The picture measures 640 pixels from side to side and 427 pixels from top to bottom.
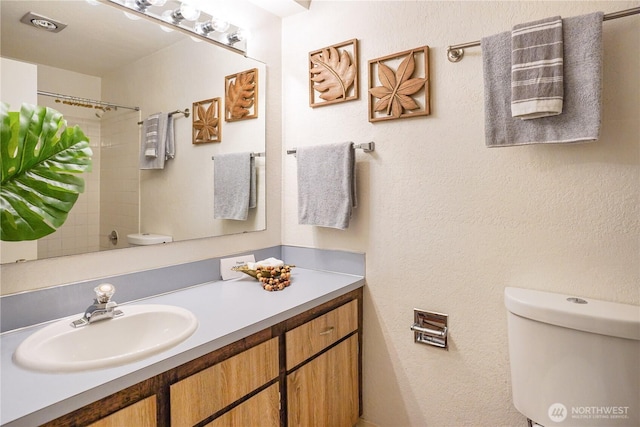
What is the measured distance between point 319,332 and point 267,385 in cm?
30

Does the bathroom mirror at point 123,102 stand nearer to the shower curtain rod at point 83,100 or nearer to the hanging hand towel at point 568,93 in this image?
the shower curtain rod at point 83,100

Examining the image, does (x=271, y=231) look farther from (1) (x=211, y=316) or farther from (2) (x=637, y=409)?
(2) (x=637, y=409)

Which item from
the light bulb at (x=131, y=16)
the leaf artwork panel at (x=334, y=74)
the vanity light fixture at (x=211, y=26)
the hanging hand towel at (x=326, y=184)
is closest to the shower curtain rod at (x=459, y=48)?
the leaf artwork panel at (x=334, y=74)

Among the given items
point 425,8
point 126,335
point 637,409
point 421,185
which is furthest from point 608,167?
point 126,335

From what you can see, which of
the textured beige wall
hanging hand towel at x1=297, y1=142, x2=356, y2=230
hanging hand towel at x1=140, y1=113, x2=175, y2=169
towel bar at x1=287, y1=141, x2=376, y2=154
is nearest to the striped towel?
the textured beige wall

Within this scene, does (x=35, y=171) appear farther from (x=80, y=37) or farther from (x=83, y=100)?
(x=80, y=37)

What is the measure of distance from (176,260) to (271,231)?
57 cm

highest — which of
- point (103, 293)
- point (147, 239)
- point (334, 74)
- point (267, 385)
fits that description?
point (334, 74)

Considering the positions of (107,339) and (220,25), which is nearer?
(107,339)

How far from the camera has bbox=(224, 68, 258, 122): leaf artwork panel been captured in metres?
1.77

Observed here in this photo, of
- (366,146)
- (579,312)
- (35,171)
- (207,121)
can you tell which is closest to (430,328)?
(579,312)

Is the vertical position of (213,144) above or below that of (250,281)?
above

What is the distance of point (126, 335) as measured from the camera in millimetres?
1221

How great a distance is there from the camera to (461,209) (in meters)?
1.49
